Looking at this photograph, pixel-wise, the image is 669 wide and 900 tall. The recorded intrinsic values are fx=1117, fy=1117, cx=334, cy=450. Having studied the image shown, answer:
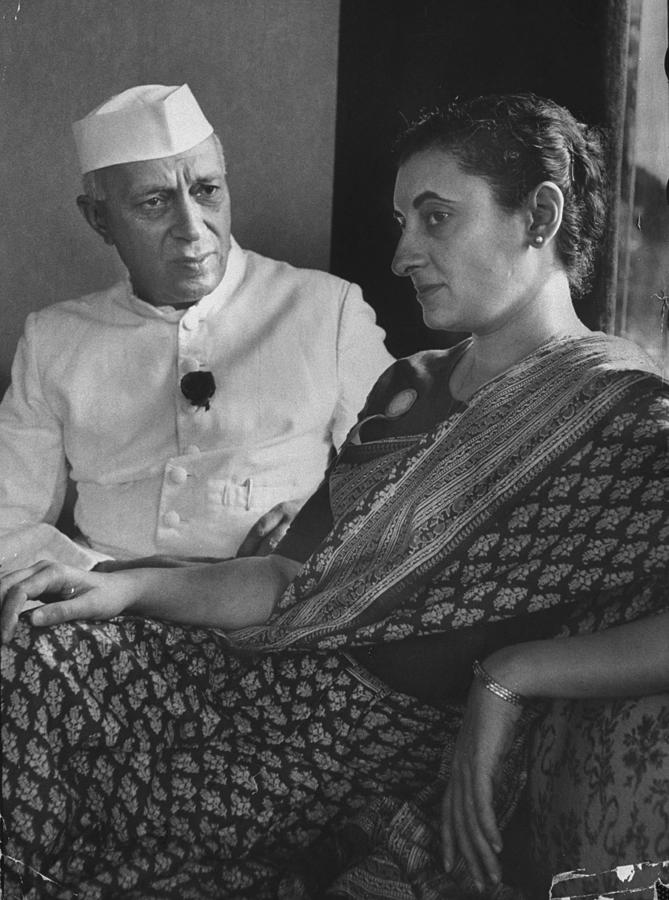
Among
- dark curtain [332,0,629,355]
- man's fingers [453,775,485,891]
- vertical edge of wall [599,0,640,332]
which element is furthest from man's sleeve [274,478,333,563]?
vertical edge of wall [599,0,640,332]

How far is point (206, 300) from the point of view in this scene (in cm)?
177

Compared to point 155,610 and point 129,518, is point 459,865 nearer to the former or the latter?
point 155,610

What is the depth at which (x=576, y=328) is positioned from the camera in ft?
5.48

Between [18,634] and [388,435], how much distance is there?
24.2 inches

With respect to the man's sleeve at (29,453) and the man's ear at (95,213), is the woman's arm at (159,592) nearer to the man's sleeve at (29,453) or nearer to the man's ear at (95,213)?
the man's sleeve at (29,453)

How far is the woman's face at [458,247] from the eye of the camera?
1647mm

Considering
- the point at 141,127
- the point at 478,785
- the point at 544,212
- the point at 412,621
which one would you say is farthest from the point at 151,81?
the point at 478,785

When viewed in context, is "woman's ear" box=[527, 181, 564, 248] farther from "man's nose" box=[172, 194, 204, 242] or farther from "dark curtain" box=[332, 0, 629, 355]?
"man's nose" box=[172, 194, 204, 242]

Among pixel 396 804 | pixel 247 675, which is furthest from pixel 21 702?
pixel 396 804

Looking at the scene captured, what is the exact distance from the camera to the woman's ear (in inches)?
65.0

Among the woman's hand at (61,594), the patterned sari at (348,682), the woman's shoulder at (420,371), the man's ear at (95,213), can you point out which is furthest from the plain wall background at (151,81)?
the patterned sari at (348,682)

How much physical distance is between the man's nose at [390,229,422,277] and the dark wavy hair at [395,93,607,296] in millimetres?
121

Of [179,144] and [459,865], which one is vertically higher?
[179,144]

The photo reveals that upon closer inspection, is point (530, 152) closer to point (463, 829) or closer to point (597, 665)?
point (597, 665)
